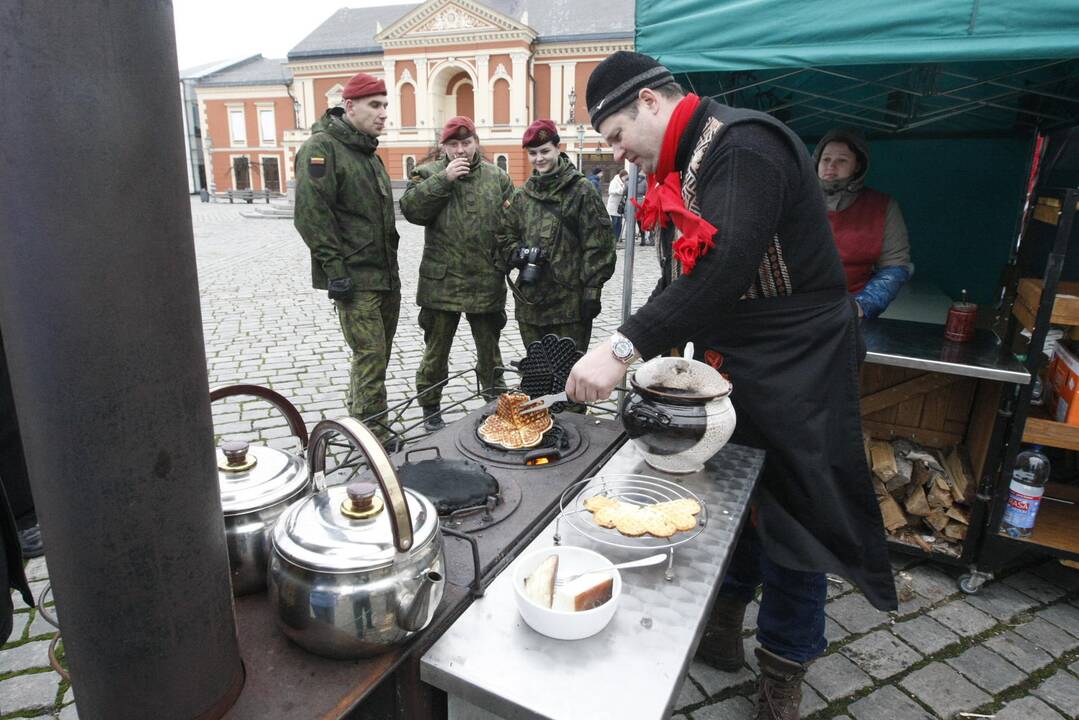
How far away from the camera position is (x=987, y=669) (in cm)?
242

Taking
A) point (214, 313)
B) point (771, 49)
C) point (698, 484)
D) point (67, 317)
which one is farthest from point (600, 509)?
point (214, 313)

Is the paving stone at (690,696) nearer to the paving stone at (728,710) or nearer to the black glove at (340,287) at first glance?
the paving stone at (728,710)

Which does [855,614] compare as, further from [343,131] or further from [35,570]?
[343,131]

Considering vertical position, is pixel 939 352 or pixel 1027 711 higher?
pixel 939 352

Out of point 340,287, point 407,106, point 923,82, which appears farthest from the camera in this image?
point 407,106

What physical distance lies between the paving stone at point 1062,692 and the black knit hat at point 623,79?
8.20 feet

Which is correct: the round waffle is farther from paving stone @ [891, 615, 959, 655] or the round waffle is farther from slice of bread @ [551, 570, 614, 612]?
paving stone @ [891, 615, 959, 655]

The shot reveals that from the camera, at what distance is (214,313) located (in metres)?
7.62

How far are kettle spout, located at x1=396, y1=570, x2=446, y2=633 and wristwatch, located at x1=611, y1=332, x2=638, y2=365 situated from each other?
729mm

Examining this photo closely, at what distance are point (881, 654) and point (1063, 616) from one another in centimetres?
97

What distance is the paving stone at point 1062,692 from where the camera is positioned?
2238 millimetres

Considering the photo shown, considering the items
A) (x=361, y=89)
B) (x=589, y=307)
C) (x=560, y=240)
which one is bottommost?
(x=589, y=307)

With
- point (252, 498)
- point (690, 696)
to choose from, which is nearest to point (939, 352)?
point (690, 696)

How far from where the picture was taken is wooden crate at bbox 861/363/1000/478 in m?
3.29
